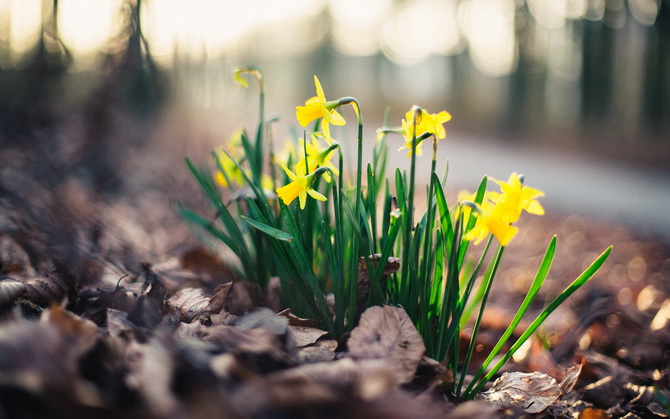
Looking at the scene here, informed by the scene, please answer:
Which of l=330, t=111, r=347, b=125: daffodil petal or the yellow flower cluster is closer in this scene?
the yellow flower cluster

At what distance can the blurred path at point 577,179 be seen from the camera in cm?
698

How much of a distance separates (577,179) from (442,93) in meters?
12.2

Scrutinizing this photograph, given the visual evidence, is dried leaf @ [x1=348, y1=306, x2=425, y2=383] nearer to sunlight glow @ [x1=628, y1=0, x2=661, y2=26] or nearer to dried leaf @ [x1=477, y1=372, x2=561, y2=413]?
dried leaf @ [x1=477, y1=372, x2=561, y2=413]

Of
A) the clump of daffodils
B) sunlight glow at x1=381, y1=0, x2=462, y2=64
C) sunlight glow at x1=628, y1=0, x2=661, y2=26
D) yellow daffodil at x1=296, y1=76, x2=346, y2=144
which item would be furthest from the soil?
sunlight glow at x1=381, y1=0, x2=462, y2=64

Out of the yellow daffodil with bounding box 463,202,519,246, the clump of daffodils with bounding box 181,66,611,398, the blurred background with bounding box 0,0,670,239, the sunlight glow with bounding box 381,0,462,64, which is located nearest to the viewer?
the yellow daffodil with bounding box 463,202,519,246

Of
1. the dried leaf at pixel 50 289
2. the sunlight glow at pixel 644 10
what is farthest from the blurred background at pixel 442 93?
the dried leaf at pixel 50 289

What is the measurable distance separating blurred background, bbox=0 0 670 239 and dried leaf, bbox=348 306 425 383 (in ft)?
7.77

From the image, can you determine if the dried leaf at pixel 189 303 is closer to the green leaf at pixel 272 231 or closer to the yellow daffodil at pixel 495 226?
the green leaf at pixel 272 231

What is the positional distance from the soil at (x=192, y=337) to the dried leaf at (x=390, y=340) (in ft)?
0.05

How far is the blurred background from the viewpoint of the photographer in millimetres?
4066

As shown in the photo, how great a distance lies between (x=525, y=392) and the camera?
1.28m

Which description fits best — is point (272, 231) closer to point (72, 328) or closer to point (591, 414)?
point (72, 328)

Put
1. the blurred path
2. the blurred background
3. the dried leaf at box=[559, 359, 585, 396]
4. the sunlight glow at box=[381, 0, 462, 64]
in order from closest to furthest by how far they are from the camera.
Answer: the dried leaf at box=[559, 359, 585, 396], the blurred background, the blurred path, the sunlight glow at box=[381, 0, 462, 64]

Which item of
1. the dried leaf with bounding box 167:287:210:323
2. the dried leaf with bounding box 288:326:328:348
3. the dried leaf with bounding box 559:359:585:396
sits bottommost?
the dried leaf with bounding box 559:359:585:396
